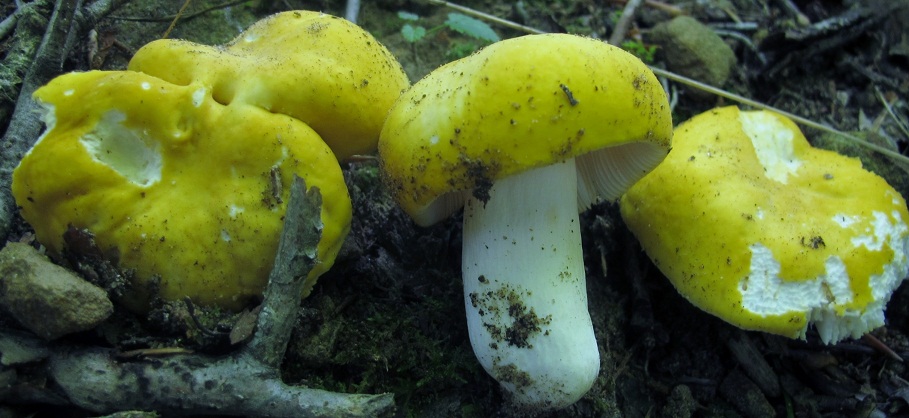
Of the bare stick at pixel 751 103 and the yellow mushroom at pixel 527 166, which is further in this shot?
the bare stick at pixel 751 103

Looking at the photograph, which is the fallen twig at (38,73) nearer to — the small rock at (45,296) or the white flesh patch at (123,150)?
the white flesh patch at (123,150)

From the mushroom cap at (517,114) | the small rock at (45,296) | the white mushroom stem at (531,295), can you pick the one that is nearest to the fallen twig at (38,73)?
the small rock at (45,296)

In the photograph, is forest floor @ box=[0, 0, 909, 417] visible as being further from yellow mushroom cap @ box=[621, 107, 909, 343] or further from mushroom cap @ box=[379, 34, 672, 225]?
mushroom cap @ box=[379, 34, 672, 225]

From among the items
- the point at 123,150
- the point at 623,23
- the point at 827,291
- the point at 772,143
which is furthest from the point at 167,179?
the point at 623,23

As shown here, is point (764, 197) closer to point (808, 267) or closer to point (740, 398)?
point (808, 267)

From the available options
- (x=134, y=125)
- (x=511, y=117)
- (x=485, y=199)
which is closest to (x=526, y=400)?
(x=485, y=199)

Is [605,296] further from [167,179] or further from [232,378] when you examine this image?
[167,179]

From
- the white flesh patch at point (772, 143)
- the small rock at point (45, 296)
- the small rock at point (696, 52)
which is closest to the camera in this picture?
the small rock at point (45, 296)
